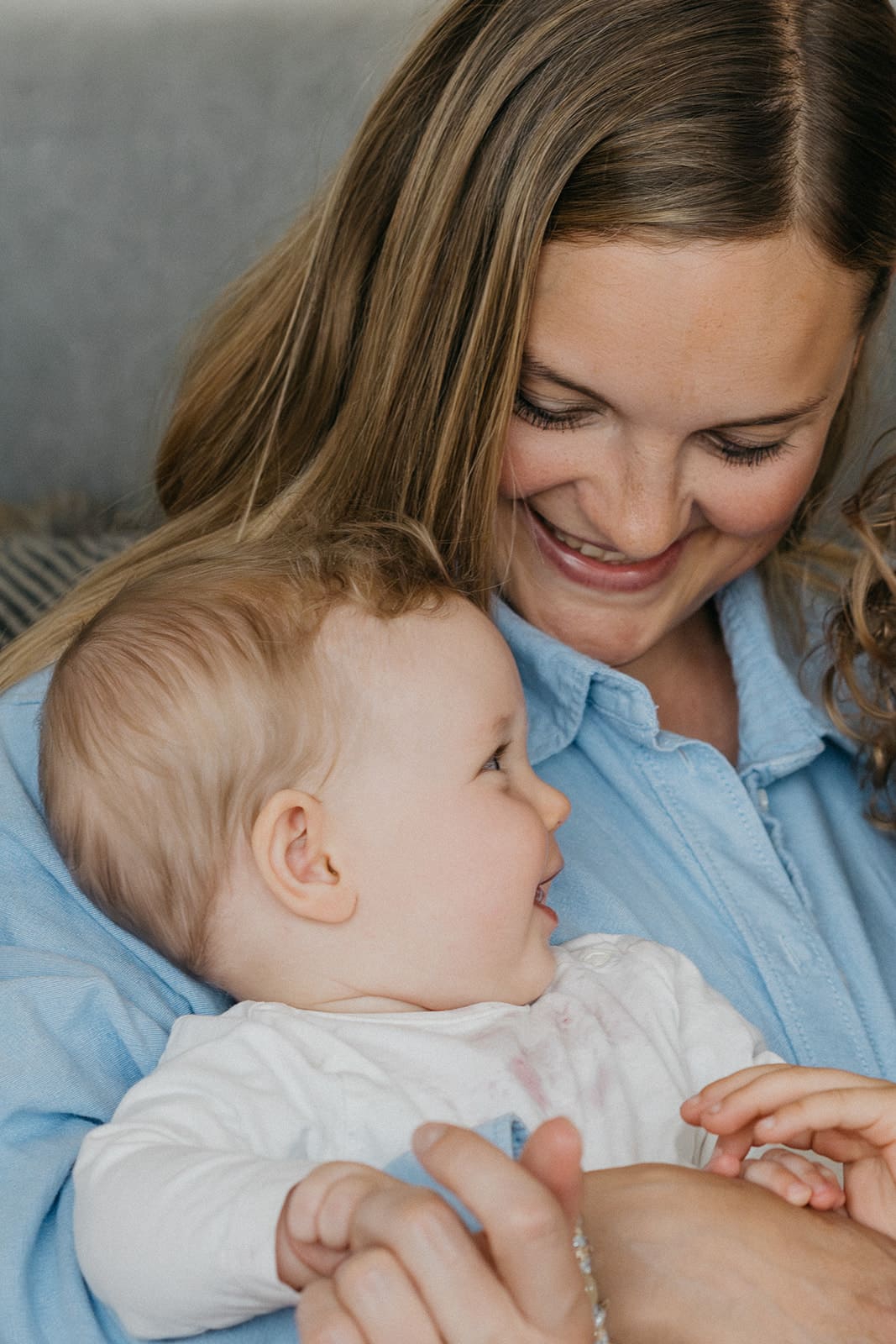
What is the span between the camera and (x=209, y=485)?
5.28ft

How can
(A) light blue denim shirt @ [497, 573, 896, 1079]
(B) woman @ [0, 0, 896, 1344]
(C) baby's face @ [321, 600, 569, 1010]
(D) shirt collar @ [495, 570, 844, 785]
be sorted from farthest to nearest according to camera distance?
1. (D) shirt collar @ [495, 570, 844, 785]
2. (A) light blue denim shirt @ [497, 573, 896, 1079]
3. (B) woman @ [0, 0, 896, 1344]
4. (C) baby's face @ [321, 600, 569, 1010]

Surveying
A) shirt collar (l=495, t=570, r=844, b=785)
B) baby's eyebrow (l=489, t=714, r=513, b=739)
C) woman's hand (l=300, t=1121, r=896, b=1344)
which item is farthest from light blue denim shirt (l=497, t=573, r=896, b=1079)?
woman's hand (l=300, t=1121, r=896, b=1344)

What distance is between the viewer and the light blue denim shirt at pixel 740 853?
139 centimetres

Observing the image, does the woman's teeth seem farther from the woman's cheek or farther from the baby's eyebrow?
the baby's eyebrow

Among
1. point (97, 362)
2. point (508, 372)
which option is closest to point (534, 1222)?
point (508, 372)

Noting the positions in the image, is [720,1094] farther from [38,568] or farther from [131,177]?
[131,177]

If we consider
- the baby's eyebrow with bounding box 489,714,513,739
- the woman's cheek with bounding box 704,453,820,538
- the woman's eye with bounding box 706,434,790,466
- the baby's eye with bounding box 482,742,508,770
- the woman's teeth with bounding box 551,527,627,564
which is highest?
the woman's eye with bounding box 706,434,790,466

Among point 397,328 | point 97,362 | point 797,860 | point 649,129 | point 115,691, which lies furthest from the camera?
point 97,362

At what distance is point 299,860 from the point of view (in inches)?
43.3

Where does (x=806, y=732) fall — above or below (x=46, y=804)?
below

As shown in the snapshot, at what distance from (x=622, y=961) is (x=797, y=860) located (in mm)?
393

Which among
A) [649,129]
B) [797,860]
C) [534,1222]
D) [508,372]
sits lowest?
[797,860]

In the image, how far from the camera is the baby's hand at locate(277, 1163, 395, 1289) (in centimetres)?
79

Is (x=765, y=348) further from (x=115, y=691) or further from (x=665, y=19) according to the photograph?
(x=115, y=691)
